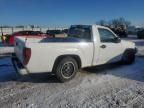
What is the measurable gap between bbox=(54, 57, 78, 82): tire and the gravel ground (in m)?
0.19

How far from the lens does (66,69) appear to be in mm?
6348

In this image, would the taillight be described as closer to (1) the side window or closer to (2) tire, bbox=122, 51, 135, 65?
(1) the side window

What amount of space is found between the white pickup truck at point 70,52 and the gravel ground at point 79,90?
47 centimetres

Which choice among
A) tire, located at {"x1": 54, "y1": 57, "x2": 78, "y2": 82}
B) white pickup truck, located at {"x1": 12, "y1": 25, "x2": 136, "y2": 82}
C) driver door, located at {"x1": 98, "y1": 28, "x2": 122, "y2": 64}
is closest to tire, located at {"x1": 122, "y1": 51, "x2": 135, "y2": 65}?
white pickup truck, located at {"x1": 12, "y1": 25, "x2": 136, "y2": 82}

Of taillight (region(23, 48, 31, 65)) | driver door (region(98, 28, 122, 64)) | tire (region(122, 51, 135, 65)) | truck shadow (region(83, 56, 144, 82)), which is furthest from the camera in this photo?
tire (region(122, 51, 135, 65))

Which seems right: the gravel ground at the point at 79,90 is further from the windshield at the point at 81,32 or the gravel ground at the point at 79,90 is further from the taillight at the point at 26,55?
the windshield at the point at 81,32

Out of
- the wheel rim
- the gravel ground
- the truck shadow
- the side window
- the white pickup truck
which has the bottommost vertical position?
the gravel ground

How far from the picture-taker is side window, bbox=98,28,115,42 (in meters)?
7.22

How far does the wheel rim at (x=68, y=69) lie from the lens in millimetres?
6293

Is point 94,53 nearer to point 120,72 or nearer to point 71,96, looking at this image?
point 120,72

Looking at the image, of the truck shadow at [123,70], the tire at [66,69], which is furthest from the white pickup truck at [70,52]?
the truck shadow at [123,70]

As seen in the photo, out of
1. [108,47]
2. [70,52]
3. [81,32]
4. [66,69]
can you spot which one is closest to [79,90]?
[66,69]

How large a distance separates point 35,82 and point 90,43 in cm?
213

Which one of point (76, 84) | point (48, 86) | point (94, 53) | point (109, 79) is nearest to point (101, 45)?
point (94, 53)
